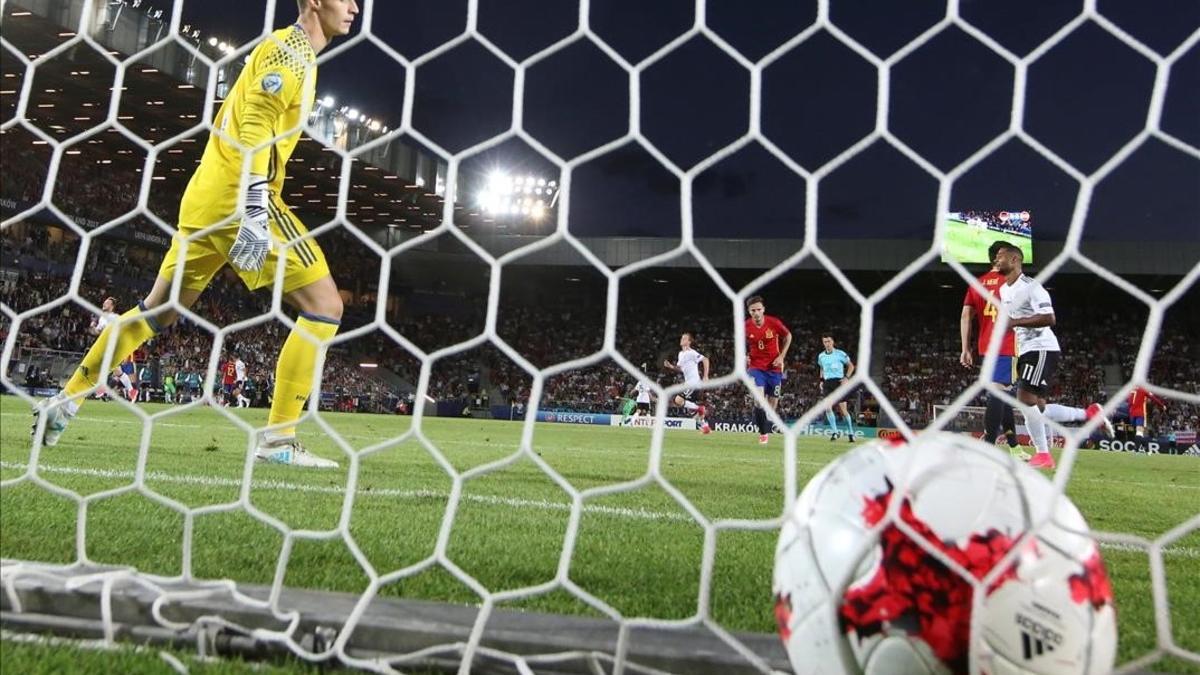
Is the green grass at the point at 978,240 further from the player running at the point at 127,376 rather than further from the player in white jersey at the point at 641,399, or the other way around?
the player running at the point at 127,376

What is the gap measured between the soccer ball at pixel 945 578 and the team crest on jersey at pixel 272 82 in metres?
2.50

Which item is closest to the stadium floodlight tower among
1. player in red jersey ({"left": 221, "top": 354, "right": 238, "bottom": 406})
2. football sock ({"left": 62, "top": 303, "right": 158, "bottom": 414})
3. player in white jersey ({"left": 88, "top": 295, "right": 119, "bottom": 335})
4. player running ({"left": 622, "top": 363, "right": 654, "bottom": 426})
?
player running ({"left": 622, "top": 363, "right": 654, "bottom": 426})

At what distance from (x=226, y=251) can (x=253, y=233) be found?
0.27 meters

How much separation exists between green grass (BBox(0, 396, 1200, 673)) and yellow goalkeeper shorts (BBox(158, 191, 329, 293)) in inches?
30.0

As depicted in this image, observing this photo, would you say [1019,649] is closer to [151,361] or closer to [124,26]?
[151,361]

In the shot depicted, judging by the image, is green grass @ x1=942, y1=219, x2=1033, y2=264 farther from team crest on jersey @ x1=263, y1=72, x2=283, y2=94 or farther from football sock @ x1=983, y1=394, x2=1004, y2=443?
team crest on jersey @ x1=263, y1=72, x2=283, y2=94

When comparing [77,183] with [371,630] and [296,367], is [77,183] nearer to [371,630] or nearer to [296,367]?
[296,367]

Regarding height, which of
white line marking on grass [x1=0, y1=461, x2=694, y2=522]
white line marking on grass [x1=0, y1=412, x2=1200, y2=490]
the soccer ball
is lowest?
white line marking on grass [x1=0, y1=412, x2=1200, y2=490]

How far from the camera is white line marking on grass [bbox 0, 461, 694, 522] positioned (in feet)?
9.05

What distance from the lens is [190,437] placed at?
5.73 m

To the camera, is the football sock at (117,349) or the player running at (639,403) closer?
the football sock at (117,349)

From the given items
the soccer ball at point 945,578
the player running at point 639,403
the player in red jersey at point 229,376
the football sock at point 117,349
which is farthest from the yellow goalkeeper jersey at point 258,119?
the player in red jersey at point 229,376

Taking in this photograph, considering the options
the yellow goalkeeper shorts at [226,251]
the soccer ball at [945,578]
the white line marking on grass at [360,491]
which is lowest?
the white line marking on grass at [360,491]

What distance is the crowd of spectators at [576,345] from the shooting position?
17.4 meters
